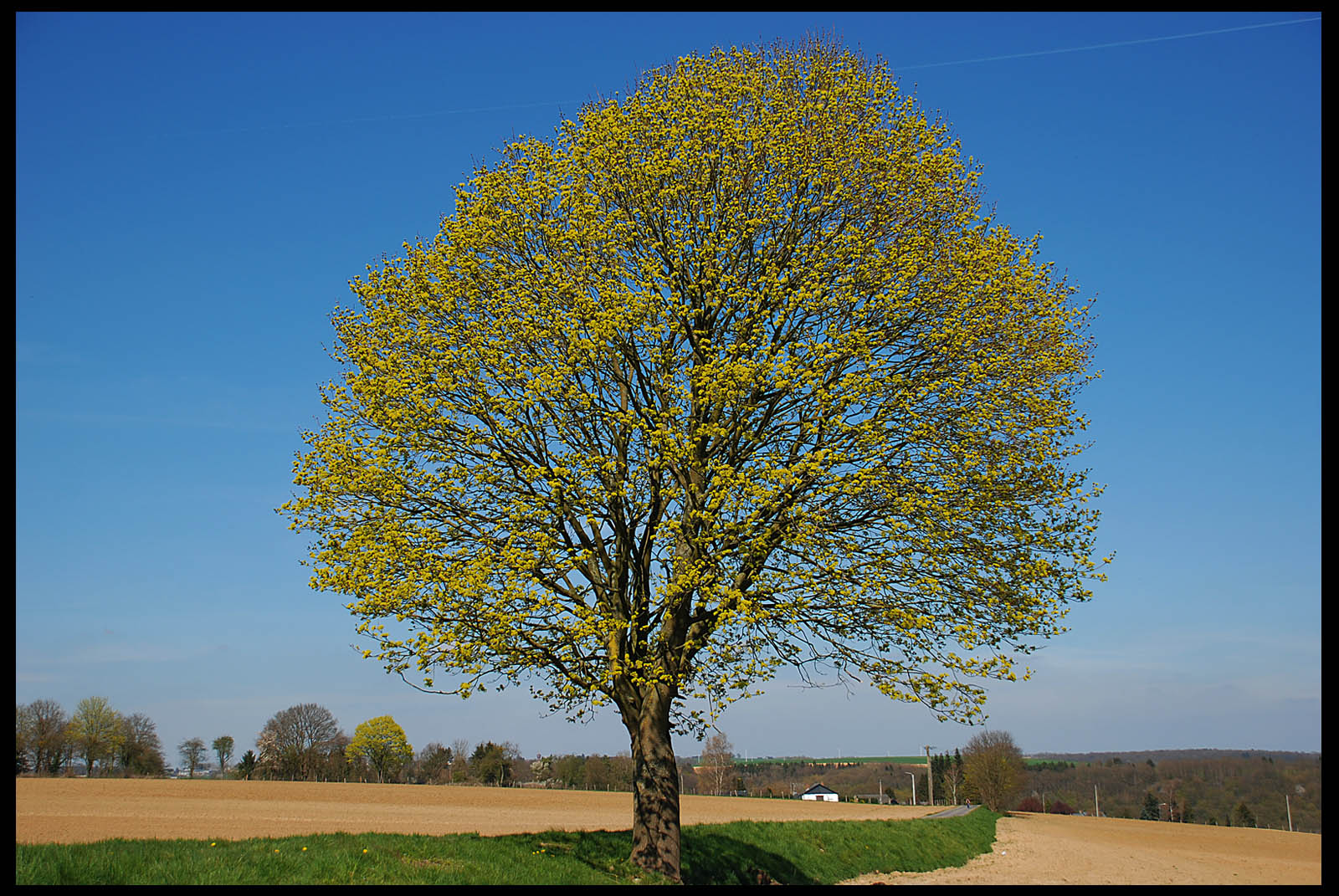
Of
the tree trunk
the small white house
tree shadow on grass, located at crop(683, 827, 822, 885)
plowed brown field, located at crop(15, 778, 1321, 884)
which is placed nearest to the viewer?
the tree trunk

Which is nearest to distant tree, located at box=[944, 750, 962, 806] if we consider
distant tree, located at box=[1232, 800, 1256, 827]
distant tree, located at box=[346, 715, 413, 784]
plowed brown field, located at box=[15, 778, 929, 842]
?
distant tree, located at box=[1232, 800, 1256, 827]

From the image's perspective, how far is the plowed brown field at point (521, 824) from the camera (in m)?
32.6

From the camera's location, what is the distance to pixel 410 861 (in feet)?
49.1

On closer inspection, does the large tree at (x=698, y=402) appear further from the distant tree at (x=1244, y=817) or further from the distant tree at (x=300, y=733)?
the distant tree at (x=1244, y=817)

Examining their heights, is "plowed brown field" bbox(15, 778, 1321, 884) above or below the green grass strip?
below

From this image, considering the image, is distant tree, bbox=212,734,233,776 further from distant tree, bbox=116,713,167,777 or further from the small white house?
the small white house

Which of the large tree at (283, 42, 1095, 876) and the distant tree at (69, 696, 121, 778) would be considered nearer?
the large tree at (283, 42, 1095, 876)

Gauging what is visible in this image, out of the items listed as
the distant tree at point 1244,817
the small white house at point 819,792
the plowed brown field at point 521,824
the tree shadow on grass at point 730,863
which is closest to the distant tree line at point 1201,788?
the distant tree at point 1244,817

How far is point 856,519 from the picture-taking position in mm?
16172

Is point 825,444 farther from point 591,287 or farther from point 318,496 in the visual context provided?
point 318,496

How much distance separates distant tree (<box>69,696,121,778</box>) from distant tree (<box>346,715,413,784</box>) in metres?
29.0

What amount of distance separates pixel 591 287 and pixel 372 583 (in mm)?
6682

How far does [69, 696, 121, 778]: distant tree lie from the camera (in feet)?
356

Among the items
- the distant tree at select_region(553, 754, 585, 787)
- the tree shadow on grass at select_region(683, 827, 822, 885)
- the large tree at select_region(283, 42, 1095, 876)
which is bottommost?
the distant tree at select_region(553, 754, 585, 787)
